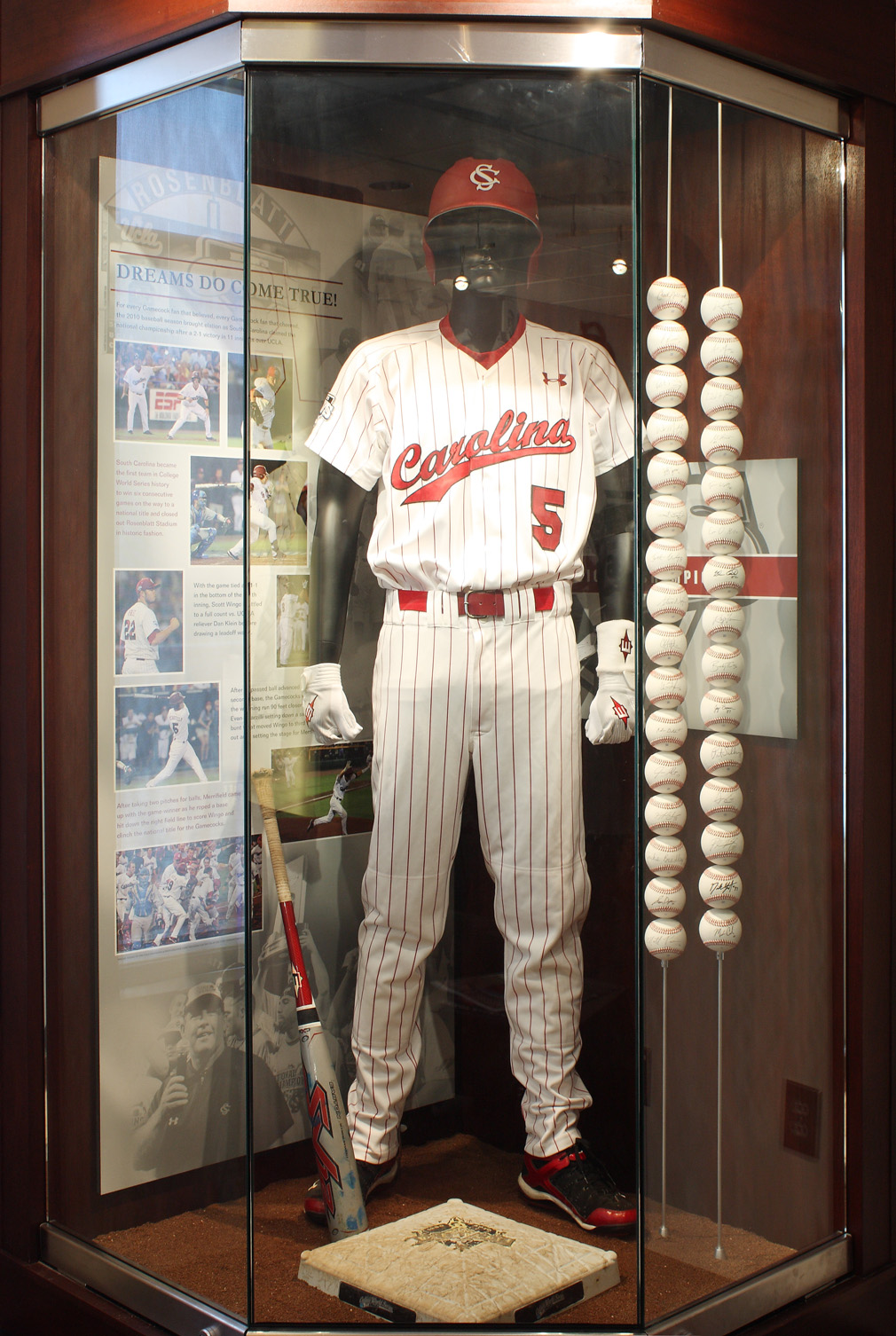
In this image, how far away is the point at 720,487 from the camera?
1.75 metres

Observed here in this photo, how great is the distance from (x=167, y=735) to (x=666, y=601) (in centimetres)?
77

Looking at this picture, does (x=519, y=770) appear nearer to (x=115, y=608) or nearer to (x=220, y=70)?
(x=115, y=608)

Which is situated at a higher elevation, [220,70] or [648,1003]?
[220,70]

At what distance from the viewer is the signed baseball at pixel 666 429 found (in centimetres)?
165

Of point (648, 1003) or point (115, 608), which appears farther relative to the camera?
point (115, 608)

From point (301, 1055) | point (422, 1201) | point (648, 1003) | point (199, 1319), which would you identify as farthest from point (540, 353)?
point (199, 1319)

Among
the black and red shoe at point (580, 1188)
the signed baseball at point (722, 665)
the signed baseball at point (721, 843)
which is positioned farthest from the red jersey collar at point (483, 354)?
the black and red shoe at point (580, 1188)

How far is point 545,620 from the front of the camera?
172cm

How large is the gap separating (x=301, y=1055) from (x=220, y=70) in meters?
1.36

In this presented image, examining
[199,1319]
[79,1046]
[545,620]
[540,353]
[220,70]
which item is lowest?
[199,1319]

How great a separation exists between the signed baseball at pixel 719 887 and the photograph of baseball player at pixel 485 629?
0.18 metres

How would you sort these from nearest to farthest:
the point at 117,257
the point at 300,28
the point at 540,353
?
the point at 300,28, the point at 540,353, the point at 117,257

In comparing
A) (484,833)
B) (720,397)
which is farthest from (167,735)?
(720,397)

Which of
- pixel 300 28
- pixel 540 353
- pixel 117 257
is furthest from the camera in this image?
pixel 117 257
